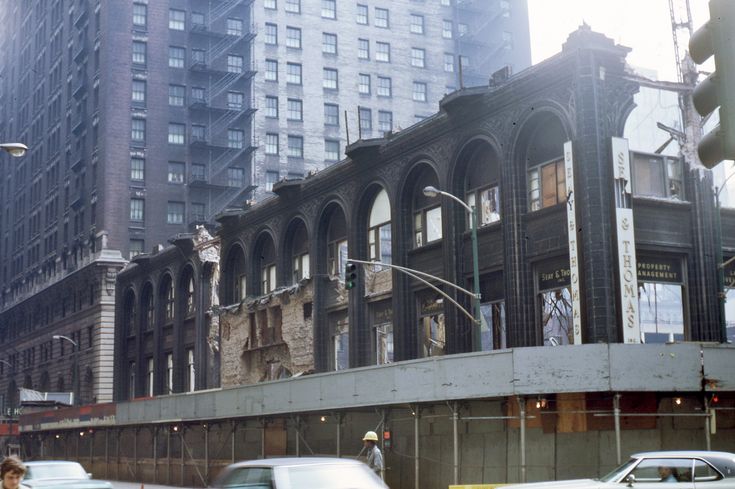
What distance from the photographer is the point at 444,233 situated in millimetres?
38375

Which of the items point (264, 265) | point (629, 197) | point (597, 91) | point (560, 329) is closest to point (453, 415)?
point (560, 329)

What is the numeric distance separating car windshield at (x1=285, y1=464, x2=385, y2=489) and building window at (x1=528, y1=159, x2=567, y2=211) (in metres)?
20.6

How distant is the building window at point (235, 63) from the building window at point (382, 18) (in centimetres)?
1280

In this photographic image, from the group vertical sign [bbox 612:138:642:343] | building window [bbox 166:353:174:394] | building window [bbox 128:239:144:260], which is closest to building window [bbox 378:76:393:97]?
building window [bbox 128:239:144:260]

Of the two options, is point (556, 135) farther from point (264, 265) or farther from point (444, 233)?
point (264, 265)

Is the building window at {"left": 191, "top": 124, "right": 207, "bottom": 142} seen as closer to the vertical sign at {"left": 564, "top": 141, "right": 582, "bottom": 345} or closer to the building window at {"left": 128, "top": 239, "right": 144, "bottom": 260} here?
the building window at {"left": 128, "top": 239, "right": 144, "bottom": 260}

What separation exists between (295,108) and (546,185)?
54.3m

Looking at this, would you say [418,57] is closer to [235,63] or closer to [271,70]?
[271,70]

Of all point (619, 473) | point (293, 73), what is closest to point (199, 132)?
point (293, 73)

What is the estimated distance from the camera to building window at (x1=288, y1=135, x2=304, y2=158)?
85812 mm

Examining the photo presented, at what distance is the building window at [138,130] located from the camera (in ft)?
271

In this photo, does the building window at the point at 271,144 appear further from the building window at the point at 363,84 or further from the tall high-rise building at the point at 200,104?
the building window at the point at 363,84

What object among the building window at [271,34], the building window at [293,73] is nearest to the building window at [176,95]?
the building window at [271,34]

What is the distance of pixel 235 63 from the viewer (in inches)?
3413
